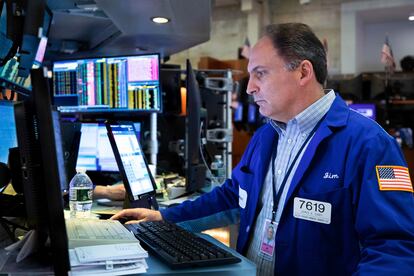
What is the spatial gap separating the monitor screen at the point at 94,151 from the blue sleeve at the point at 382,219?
1479mm

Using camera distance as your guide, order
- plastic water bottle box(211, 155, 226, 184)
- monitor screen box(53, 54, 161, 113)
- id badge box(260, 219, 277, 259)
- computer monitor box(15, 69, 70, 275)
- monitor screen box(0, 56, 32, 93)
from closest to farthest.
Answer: computer monitor box(15, 69, 70, 275)
id badge box(260, 219, 277, 259)
monitor screen box(0, 56, 32, 93)
monitor screen box(53, 54, 161, 113)
plastic water bottle box(211, 155, 226, 184)

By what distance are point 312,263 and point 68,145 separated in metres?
1.40

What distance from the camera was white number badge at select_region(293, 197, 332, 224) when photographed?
133 cm

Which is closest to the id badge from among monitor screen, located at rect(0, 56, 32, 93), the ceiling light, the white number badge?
the white number badge

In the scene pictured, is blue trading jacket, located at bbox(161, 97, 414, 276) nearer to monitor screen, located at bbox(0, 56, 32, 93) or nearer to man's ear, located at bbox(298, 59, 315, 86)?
man's ear, located at bbox(298, 59, 315, 86)

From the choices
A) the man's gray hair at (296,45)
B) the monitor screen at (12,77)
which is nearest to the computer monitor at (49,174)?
the man's gray hair at (296,45)

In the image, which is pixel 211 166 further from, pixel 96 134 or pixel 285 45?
pixel 285 45

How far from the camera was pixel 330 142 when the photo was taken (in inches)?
54.9

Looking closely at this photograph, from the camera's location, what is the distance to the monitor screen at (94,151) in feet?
8.07

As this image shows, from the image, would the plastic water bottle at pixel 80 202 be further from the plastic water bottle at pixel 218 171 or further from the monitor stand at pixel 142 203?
the plastic water bottle at pixel 218 171

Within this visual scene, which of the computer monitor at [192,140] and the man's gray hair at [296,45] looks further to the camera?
the computer monitor at [192,140]

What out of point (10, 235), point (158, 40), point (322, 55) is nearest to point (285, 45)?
point (322, 55)

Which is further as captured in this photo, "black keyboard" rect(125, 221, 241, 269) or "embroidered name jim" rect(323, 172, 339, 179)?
"embroidered name jim" rect(323, 172, 339, 179)

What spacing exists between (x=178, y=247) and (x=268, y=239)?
1.46ft
